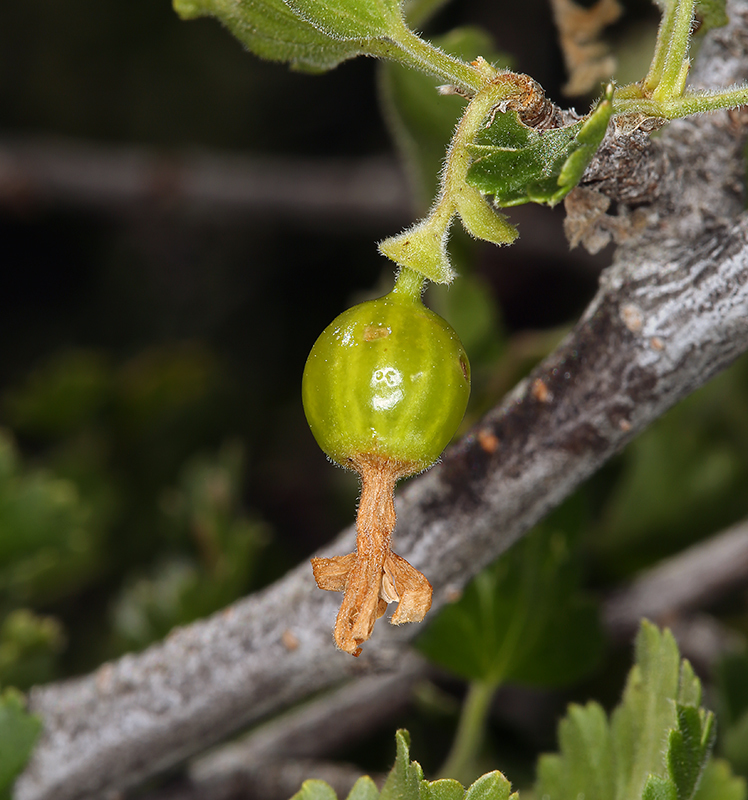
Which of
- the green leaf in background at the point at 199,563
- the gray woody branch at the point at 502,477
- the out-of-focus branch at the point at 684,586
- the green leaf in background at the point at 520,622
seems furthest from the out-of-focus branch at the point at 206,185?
the gray woody branch at the point at 502,477

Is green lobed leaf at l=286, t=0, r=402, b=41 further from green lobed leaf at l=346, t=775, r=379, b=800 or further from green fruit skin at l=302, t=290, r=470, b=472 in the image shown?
green lobed leaf at l=346, t=775, r=379, b=800

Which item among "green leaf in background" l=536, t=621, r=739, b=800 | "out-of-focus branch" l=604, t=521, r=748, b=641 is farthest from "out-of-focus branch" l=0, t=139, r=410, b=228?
"green leaf in background" l=536, t=621, r=739, b=800

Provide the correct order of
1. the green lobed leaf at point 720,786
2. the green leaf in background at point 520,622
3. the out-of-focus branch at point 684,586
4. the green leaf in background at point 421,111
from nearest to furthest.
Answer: the green lobed leaf at point 720,786 < the green leaf in background at point 520,622 < the green leaf in background at point 421,111 < the out-of-focus branch at point 684,586

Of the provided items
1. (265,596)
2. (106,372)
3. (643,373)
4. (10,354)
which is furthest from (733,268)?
(10,354)

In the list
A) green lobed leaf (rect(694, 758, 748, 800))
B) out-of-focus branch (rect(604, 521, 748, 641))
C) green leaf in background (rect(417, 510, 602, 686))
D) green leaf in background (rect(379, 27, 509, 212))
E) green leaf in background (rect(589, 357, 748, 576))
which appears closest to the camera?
green lobed leaf (rect(694, 758, 748, 800))

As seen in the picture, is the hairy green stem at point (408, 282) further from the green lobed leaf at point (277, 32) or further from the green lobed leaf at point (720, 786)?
the green lobed leaf at point (720, 786)

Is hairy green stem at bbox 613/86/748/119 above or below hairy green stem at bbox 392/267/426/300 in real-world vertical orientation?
above

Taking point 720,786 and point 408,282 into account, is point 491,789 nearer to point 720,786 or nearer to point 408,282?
point 720,786
